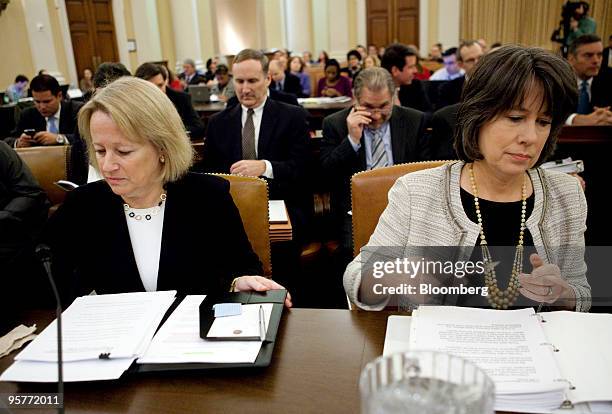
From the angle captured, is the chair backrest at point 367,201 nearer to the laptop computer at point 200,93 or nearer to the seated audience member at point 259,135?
the seated audience member at point 259,135

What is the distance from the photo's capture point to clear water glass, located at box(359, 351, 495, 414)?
63 centimetres

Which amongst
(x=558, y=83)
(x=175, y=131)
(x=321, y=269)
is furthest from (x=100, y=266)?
(x=321, y=269)

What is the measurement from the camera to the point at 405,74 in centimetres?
495

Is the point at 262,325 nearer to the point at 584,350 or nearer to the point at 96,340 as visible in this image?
the point at 96,340

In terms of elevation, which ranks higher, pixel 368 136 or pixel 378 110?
pixel 378 110

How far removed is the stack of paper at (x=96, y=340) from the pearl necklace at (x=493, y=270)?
32.7 inches

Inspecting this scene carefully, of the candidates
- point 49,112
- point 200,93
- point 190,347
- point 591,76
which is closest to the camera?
point 190,347

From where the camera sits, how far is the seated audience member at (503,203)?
51.9 inches

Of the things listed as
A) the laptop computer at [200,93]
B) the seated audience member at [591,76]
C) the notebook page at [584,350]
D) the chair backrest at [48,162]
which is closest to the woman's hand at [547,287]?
the notebook page at [584,350]

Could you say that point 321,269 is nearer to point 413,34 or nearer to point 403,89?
point 403,89

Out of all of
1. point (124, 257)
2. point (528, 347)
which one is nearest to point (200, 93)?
point (124, 257)

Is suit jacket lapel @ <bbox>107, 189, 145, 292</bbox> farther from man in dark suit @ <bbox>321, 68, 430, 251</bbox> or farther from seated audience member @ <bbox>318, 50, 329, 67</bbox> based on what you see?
seated audience member @ <bbox>318, 50, 329, 67</bbox>

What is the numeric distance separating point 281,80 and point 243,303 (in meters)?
6.63

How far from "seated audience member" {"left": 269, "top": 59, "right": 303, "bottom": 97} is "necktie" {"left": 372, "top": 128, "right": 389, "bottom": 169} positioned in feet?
14.0
